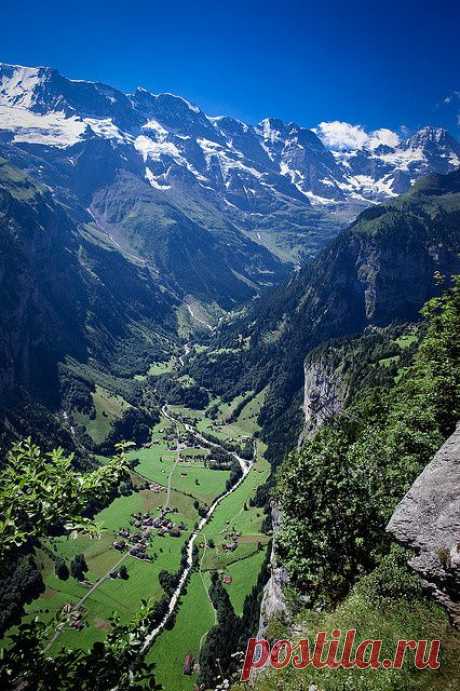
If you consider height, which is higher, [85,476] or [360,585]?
[85,476]

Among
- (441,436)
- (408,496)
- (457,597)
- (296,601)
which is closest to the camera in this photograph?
(457,597)

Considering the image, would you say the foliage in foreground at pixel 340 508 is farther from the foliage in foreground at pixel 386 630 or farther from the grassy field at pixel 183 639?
the grassy field at pixel 183 639

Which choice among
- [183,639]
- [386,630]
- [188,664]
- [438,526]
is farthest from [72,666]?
[183,639]

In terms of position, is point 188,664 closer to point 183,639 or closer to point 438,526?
point 183,639

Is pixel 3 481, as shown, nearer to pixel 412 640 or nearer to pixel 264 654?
pixel 412 640

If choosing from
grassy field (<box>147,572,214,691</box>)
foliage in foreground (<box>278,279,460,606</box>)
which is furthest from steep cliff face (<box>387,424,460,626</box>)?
grassy field (<box>147,572,214,691</box>)

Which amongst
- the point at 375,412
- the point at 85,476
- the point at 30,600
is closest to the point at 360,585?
the point at 85,476
